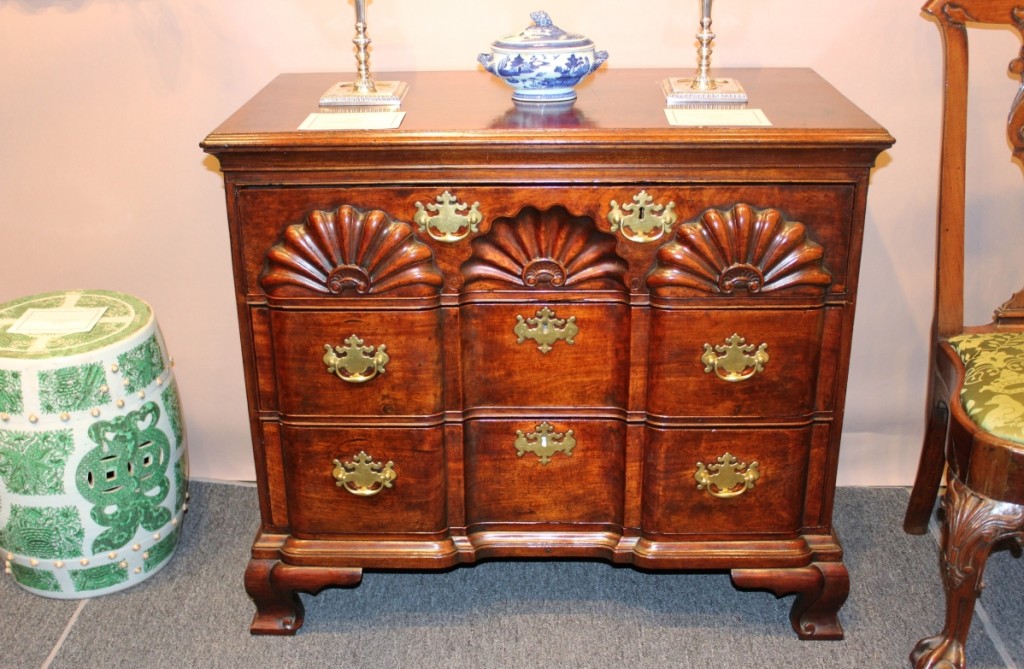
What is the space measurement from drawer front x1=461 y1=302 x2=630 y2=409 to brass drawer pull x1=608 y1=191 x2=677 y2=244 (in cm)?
14

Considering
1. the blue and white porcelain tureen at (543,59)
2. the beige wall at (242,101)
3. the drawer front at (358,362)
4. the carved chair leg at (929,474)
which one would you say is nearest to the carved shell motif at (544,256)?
the drawer front at (358,362)

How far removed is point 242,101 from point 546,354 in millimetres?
948

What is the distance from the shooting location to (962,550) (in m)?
1.77

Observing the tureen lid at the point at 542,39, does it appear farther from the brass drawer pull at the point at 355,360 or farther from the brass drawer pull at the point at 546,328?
the brass drawer pull at the point at 355,360

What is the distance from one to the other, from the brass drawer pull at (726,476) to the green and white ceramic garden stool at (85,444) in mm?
1113

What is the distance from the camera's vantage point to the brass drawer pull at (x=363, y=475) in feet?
6.24

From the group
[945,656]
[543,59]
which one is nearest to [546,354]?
[543,59]

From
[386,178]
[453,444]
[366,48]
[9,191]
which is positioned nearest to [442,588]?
[453,444]

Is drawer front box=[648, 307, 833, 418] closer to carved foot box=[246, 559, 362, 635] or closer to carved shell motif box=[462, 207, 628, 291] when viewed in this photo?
carved shell motif box=[462, 207, 628, 291]

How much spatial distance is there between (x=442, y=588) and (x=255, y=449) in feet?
1.78

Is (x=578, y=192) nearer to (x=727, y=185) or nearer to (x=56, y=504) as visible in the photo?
(x=727, y=185)

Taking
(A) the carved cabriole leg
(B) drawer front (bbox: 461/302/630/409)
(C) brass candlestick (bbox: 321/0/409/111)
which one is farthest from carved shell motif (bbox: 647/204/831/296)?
(C) brass candlestick (bbox: 321/0/409/111)

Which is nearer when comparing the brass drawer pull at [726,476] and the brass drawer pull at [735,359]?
the brass drawer pull at [735,359]

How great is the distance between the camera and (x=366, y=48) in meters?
1.87
